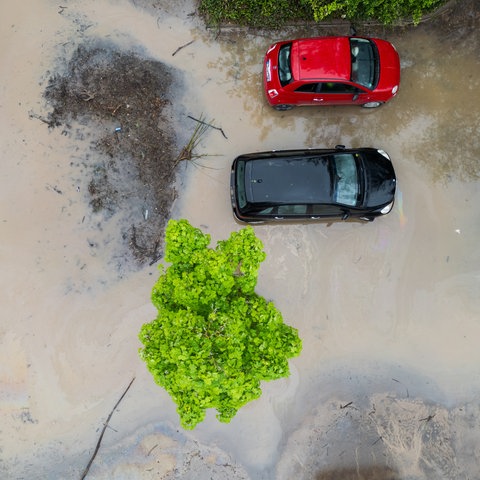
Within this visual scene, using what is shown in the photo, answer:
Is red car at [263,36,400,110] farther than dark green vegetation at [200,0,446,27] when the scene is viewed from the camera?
No

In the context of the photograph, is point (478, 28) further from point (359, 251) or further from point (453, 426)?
point (453, 426)

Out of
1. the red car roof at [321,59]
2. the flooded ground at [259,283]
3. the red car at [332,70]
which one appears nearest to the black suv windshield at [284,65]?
the red car at [332,70]

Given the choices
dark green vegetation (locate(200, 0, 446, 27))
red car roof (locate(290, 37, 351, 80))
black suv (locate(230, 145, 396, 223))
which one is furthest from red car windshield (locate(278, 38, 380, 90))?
black suv (locate(230, 145, 396, 223))

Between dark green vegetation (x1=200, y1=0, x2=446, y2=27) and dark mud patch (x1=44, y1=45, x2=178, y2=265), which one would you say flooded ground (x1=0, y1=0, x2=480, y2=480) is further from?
dark green vegetation (x1=200, y1=0, x2=446, y2=27)

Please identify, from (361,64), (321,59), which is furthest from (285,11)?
(361,64)

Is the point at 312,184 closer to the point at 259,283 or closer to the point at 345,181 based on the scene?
the point at 345,181

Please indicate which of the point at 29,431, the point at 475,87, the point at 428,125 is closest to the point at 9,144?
the point at 29,431
